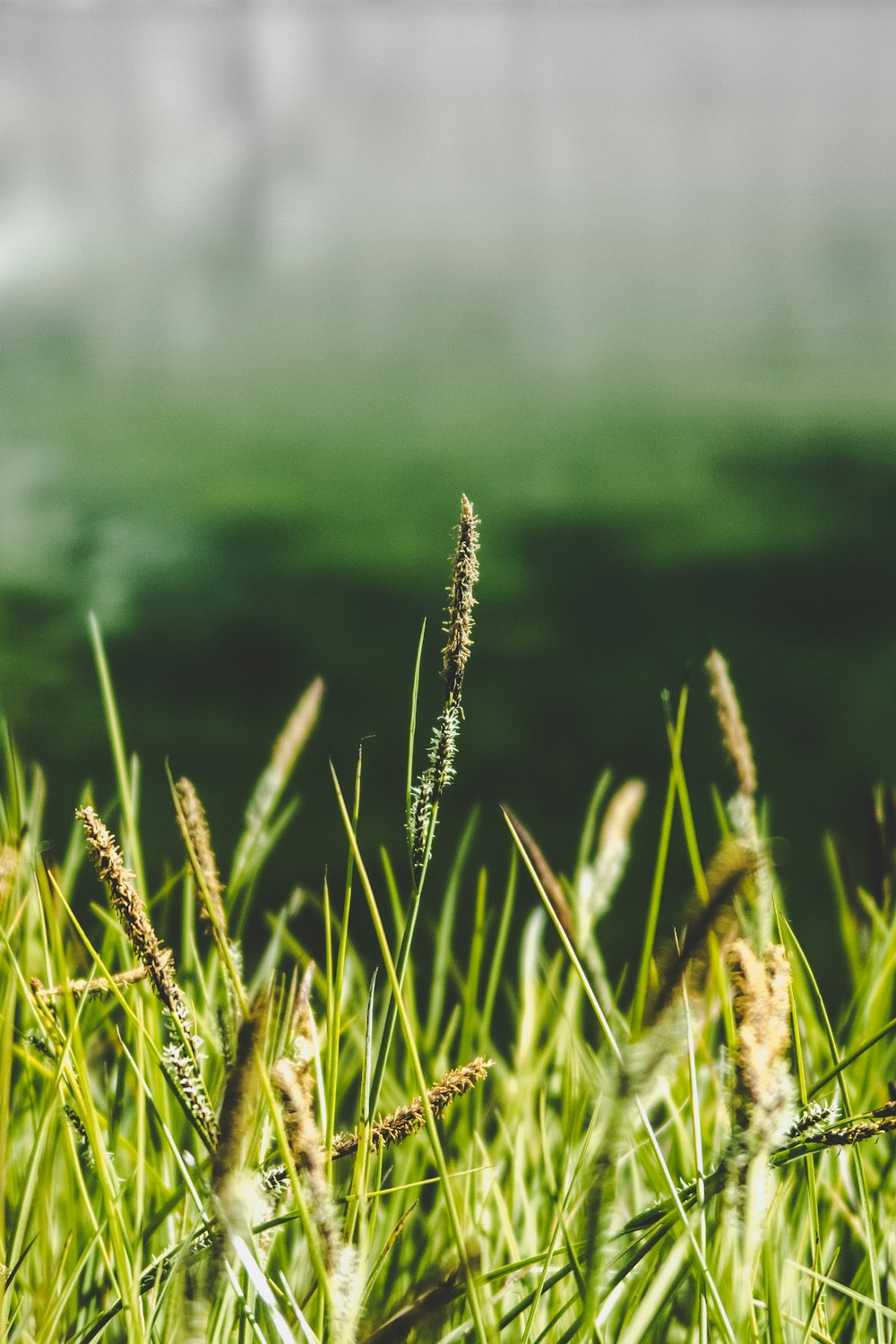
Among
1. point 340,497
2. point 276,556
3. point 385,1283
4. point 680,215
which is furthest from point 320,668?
point 680,215

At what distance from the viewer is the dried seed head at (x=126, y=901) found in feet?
1.24

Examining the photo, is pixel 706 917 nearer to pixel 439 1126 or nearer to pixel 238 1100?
pixel 238 1100

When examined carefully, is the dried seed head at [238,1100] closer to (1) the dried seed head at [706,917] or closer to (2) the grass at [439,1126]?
(2) the grass at [439,1126]

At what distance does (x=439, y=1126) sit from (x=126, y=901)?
285mm

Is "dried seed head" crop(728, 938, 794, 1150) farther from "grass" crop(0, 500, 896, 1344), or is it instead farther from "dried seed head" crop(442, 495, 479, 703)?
"dried seed head" crop(442, 495, 479, 703)

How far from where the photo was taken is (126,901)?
386 mm

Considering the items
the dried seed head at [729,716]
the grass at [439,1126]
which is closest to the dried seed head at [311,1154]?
the grass at [439,1126]

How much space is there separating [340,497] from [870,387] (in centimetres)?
235

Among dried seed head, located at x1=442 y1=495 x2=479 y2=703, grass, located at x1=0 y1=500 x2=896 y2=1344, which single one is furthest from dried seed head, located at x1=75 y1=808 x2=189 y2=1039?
dried seed head, located at x1=442 y1=495 x2=479 y2=703

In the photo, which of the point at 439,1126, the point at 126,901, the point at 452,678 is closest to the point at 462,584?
the point at 452,678

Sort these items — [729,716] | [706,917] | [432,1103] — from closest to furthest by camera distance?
[706,917]
[432,1103]
[729,716]

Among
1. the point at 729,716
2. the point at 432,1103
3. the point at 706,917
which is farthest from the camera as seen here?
the point at 729,716

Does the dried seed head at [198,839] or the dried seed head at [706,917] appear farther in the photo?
the dried seed head at [198,839]

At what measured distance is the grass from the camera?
38 cm
